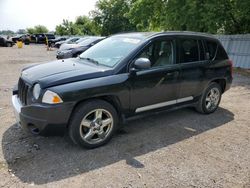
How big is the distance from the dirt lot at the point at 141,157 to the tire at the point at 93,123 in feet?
0.52

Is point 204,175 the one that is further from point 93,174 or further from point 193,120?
point 193,120

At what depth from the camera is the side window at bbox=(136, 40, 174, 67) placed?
454 cm

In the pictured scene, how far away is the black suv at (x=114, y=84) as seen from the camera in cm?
366

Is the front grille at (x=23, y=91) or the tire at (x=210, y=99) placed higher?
the front grille at (x=23, y=91)

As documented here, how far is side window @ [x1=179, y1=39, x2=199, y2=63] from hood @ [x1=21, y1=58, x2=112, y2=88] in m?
1.66

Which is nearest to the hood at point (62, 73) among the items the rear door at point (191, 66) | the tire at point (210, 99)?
the rear door at point (191, 66)

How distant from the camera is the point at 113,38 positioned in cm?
518

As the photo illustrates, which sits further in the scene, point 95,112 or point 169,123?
point 169,123

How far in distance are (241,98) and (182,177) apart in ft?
15.5

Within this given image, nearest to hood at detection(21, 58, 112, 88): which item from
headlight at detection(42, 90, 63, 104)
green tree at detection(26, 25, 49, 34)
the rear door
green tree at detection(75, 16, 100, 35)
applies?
headlight at detection(42, 90, 63, 104)

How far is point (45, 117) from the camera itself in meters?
3.58

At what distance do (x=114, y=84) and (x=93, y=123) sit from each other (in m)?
0.66

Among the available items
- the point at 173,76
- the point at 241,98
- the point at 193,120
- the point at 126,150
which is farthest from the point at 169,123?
the point at 241,98

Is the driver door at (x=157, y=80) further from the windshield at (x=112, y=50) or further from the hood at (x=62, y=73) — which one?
the hood at (x=62, y=73)
